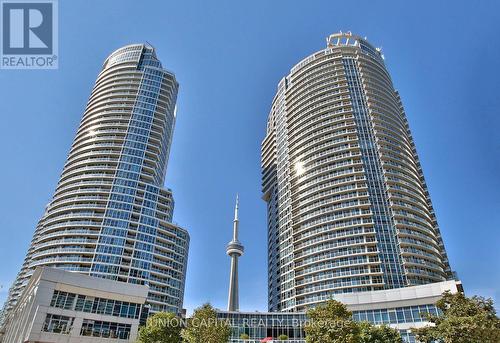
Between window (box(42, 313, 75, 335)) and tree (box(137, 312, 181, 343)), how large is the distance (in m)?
11.8

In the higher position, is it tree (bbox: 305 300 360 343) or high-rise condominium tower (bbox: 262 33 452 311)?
high-rise condominium tower (bbox: 262 33 452 311)

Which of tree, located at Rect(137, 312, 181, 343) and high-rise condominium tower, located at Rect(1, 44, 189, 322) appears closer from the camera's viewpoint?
tree, located at Rect(137, 312, 181, 343)

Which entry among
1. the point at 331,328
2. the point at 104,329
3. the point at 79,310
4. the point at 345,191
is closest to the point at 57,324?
the point at 79,310

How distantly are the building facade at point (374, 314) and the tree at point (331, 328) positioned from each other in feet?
67.1

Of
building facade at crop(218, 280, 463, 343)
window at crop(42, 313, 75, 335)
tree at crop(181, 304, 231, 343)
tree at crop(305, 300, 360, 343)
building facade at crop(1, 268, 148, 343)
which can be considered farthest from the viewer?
building facade at crop(218, 280, 463, 343)

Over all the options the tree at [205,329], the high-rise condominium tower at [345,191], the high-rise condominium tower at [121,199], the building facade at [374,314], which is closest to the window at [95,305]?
the tree at [205,329]

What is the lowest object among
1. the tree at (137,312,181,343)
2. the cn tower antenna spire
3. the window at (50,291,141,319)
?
the tree at (137,312,181,343)

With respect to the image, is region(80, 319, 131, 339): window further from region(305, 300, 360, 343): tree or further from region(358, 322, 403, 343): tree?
region(358, 322, 403, 343): tree

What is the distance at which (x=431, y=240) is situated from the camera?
93312mm

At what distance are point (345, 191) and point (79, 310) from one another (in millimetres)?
72020

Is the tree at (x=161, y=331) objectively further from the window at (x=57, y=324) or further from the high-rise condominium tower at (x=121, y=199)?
the high-rise condominium tower at (x=121, y=199)

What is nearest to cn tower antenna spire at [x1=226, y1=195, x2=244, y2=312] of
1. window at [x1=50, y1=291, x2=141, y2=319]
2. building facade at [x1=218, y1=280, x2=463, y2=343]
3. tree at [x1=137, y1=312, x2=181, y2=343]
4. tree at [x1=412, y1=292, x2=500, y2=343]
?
building facade at [x1=218, y1=280, x2=463, y2=343]

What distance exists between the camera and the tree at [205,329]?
4288cm

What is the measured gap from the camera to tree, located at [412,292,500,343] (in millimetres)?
35100
